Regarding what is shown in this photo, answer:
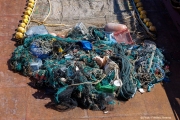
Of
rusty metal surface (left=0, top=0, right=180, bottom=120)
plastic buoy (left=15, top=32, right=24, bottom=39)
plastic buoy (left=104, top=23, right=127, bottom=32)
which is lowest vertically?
rusty metal surface (left=0, top=0, right=180, bottom=120)

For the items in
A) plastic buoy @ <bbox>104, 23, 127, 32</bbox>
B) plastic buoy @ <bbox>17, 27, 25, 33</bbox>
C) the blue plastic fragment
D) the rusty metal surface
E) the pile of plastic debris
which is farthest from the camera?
plastic buoy @ <bbox>104, 23, 127, 32</bbox>

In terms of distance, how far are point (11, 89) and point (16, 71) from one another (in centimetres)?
47

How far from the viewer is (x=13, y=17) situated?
22.0ft

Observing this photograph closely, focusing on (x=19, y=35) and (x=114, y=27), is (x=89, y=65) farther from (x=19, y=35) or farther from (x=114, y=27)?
(x=19, y=35)

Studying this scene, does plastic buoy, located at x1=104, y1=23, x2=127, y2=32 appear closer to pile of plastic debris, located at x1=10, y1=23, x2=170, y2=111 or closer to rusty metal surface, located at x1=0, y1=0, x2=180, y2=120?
pile of plastic debris, located at x1=10, y1=23, x2=170, y2=111

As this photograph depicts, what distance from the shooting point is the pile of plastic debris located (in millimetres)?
4895

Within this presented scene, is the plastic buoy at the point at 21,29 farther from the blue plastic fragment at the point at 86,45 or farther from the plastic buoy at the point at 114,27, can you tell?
the plastic buoy at the point at 114,27

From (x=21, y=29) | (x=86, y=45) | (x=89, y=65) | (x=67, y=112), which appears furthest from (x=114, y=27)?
(x=67, y=112)

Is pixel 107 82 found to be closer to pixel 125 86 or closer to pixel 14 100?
pixel 125 86

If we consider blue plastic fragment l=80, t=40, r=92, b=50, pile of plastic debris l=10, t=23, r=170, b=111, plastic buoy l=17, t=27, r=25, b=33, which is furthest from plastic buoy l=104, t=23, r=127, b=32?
plastic buoy l=17, t=27, r=25, b=33

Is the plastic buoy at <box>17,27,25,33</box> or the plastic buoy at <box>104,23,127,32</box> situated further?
the plastic buoy at <box>104,23,127,32</box>

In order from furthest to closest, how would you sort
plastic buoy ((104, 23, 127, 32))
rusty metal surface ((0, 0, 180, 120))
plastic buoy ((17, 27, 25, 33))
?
1. plastic buoy ((104, 23, 127, 32))
2. plastic buoy ((17, 27, 25, 33))
3. rusty metal surface ((0, 0, 180, 120))

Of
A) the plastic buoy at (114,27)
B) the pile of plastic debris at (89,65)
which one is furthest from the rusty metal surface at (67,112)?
the plastic buoy at (114,27)

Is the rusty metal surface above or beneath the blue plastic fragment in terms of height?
beneath
